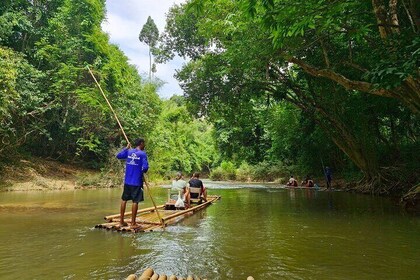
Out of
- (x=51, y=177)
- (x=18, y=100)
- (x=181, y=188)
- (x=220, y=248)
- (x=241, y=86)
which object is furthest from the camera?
(x=51, y=177)

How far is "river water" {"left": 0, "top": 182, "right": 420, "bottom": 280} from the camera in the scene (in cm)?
430

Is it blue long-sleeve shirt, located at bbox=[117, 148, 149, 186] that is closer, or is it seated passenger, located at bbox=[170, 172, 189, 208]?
blue long-sleeve shirt, located at bbox=[117, 148, 149, 186]

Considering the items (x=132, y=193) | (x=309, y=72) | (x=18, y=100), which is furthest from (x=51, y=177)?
(x=309, y=72)

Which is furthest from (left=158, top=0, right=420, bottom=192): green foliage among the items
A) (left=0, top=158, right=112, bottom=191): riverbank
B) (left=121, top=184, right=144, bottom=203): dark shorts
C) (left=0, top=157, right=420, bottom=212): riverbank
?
(left=0, top=158, right=112, bottom=191): riverbank

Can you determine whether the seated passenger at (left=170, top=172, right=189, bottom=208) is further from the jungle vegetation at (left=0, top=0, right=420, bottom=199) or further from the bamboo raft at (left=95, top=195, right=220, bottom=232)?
the jungle vegetation at (left=0, top=0, right=420, bottom=199)

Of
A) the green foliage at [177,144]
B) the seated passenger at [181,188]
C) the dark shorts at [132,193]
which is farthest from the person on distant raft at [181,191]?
the green foliage at [177,144]

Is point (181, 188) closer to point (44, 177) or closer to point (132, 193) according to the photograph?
point (132, 193)

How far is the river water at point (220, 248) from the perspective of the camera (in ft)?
14.1

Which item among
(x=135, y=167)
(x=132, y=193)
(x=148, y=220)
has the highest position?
(x=135, y=167)

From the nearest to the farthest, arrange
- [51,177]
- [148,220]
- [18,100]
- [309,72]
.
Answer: [148,220], [309,72], [18,100], [51,177]

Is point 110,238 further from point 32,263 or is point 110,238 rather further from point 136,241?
point 32,263

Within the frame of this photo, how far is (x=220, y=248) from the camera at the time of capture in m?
5.53

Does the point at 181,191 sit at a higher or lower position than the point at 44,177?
lower

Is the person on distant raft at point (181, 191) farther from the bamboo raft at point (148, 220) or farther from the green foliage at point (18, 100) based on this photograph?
the green foliage at point (18, 100)
